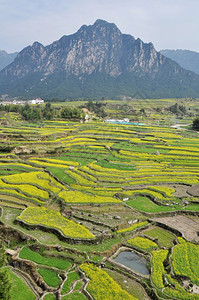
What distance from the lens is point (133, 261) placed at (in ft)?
71.5

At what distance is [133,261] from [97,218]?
22.4 feet

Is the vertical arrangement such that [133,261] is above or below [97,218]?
below

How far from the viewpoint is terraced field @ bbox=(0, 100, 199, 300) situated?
1898 centimetres

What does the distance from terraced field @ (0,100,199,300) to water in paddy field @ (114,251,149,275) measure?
0.50m

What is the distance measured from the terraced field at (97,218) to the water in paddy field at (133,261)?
0.50 meters

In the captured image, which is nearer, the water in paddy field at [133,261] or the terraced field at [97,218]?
the terraced field at [97,218]

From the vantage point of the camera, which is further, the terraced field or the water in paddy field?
the water in paddy field

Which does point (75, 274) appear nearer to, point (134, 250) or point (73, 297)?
point (73, 297)

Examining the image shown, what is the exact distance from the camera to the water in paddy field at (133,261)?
2089cm

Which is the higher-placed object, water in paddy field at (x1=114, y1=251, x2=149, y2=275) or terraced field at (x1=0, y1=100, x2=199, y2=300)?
terraced field at (x1=0, y1=100, x2=199, y2=300)

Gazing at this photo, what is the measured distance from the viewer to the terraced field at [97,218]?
19.0 meters

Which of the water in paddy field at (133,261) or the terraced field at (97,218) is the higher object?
the terraced field at (97,218)

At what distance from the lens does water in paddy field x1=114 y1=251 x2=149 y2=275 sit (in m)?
20.9

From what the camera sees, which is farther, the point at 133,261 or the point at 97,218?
the point at 97,218
